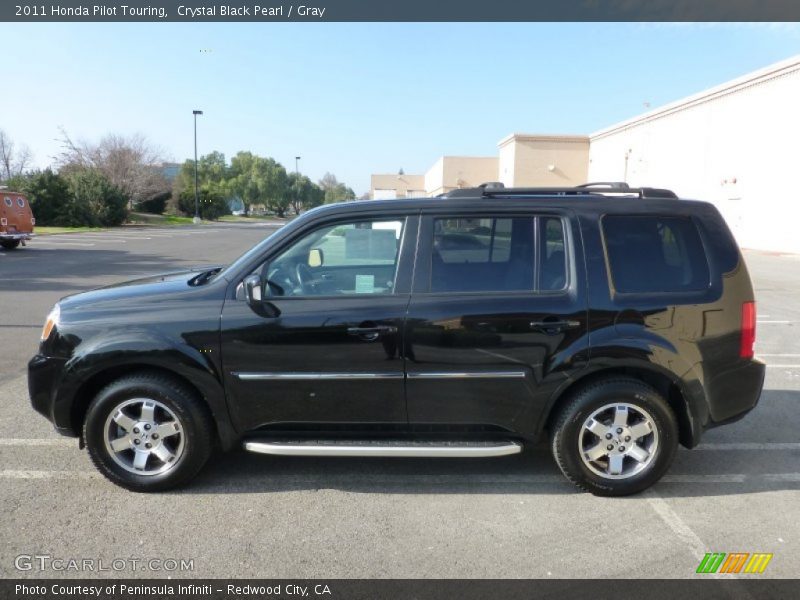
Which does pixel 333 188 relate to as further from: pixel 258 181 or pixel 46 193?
pixel 46 193

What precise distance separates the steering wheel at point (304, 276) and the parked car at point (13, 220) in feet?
69.8

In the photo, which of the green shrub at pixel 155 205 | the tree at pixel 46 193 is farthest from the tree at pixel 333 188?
the tree at pixel 46 193

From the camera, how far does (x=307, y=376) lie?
11.8 ft

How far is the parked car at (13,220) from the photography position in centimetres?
2062

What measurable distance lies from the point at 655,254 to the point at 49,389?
393 centimetres

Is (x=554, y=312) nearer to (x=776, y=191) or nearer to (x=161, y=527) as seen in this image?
(x=161, y=527)

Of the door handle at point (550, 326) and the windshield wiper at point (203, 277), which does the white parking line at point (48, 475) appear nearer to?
the windshield wiper at point (203, 277)

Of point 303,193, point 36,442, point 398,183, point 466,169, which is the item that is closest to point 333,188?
point 303,193

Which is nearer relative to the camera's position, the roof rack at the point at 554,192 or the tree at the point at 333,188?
the roof rack at the point at 554,192

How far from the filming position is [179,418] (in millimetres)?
3627

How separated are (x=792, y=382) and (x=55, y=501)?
6.83 metres

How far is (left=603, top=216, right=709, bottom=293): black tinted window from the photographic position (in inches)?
146

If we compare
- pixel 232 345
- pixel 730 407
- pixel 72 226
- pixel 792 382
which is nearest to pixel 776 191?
pixel 792 382
